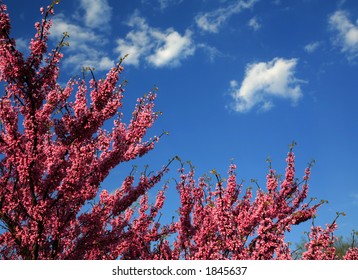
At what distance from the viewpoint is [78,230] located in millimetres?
9102

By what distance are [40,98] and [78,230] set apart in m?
2.96

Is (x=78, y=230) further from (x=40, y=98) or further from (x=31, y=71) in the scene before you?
(x=31, y=71)

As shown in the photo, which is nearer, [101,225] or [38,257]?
[38,257]

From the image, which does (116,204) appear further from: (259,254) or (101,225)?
(259,254)

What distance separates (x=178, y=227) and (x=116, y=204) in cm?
250

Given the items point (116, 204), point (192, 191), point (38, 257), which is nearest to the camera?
point (38, 257)

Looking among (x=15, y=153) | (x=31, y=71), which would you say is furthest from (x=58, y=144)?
(x=31, y=71)

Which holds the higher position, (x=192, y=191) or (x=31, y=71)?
(x=31, y=71)
